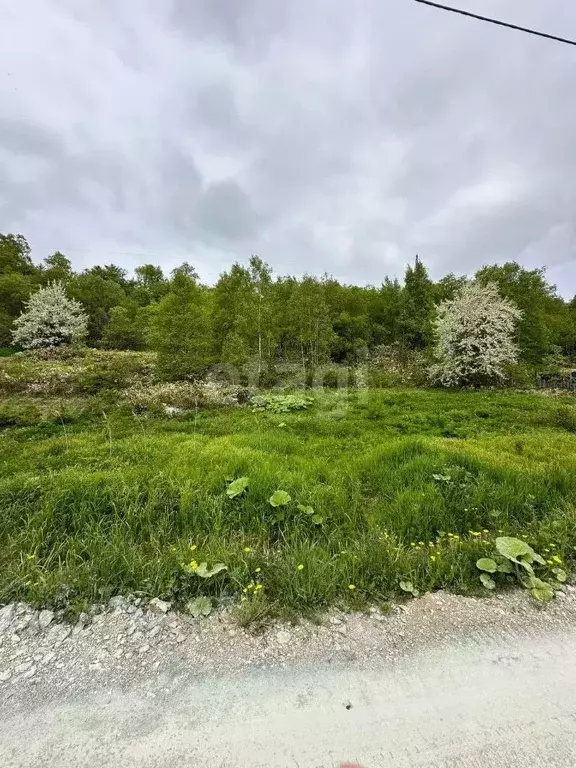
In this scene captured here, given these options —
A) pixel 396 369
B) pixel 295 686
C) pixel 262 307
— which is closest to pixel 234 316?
pixel 262 307

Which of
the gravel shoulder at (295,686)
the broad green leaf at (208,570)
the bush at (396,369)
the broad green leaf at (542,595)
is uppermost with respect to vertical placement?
the bush at (396,369)

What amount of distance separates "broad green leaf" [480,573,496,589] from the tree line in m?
13.3

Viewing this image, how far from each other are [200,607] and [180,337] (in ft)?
46.0

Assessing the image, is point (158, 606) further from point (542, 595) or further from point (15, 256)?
point (15, 256)

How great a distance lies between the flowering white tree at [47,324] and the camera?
23.4 metres

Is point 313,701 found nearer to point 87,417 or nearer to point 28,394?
point 87,417

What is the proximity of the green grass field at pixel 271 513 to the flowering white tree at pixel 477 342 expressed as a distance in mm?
7378

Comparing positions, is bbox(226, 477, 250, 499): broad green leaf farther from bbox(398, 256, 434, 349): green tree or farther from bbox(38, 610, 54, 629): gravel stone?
bbox(398, 256, 434, 349): green tree

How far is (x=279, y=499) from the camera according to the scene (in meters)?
3.89

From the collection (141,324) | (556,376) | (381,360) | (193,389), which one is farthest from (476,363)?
(141,324)

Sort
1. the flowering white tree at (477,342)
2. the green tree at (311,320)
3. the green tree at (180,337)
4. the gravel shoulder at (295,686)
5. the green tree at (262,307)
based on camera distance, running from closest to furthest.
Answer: the gravel shoulder at (295,686) → the flowering white tree at (477,342) → the green tree at (180,337) → the green tree at (262,307) → the green tree at (311,320)

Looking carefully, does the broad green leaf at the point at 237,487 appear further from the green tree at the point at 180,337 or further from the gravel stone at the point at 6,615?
the green tree at the point at 180,337

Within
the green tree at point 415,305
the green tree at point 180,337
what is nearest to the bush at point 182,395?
the green tree at point 180,337

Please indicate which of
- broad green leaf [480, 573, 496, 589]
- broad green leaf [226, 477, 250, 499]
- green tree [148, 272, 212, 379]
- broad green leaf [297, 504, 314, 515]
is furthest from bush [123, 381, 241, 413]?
broad green leaf [480, 573, 496, 589]
